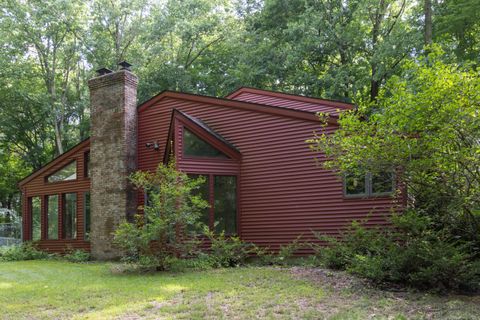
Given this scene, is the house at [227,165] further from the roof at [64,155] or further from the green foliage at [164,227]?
the green foliage at [164,227]

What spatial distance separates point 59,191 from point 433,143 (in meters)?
13.6

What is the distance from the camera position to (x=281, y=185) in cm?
1170

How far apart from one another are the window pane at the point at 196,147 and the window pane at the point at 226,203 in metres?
0.71

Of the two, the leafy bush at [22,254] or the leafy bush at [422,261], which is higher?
the leafy bush at [422,261]

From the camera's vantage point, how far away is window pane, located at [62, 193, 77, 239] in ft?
50.9

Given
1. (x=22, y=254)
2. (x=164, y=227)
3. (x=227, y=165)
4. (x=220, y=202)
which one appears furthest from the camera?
Result: (x=22, y=254)

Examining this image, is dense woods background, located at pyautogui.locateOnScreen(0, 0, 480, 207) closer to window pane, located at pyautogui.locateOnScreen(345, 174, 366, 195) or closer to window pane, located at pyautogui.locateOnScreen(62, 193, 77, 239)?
window pane, located at pyautogui.locateOnScreen(345, 174, 366, 195)

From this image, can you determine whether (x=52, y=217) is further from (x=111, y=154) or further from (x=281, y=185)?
(x=281, y=185)

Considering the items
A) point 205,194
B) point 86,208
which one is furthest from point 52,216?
point 205,194

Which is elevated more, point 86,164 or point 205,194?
point 86,164

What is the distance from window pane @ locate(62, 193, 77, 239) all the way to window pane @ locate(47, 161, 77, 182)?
0.64 metres

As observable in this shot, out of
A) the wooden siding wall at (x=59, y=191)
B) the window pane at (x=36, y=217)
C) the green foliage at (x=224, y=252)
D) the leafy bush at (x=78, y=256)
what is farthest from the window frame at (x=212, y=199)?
the window pane at (x=36, y=217)

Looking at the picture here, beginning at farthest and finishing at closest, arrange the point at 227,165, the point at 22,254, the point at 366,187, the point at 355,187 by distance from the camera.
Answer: the point at 22,254 → the point at 227,165 → the point at 355,187 → the point at 366,187

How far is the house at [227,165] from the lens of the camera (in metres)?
11.0
